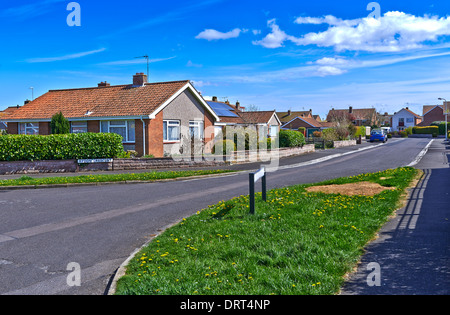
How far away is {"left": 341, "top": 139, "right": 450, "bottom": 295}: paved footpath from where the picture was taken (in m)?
5.01

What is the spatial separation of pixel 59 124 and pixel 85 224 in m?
19.2

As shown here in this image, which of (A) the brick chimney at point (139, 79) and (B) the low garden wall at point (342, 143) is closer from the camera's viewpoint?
(A) the brick chimney at point (139, 79)

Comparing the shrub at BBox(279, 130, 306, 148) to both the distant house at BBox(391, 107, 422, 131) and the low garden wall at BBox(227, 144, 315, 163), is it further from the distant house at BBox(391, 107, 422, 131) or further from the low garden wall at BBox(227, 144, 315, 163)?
the distant house at BBox(391, 107, 422, 131)

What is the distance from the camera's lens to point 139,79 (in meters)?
30.5

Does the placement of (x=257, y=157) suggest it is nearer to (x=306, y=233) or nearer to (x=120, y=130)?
(x=120, y=130)

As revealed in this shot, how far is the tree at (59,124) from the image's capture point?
2630cm

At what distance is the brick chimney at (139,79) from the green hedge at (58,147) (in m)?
9.62

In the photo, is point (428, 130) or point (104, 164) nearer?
point (104, 164)

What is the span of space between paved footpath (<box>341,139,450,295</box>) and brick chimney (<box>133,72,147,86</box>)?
24.4 m

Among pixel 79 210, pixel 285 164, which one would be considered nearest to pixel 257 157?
pixel 285 164

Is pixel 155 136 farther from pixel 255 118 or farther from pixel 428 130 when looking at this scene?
pixel 428 130

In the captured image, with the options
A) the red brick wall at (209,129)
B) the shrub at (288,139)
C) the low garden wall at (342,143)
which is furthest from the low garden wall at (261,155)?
the low garden wall at (342,143)

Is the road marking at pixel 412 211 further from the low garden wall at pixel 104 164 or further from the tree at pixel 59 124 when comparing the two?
the tree at pixel 59 124

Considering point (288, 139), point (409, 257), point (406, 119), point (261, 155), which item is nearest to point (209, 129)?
point (288, 139)
